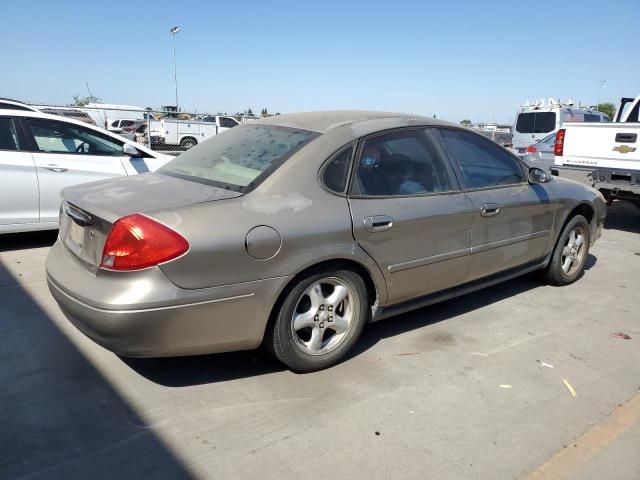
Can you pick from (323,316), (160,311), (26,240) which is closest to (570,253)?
(323,316)

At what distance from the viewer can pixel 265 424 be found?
274 cm

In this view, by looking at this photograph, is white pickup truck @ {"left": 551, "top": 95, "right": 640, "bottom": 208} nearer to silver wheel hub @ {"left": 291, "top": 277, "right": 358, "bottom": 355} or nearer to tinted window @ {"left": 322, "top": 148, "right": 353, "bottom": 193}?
tinted window @ {"left": 322, "top": 148, "right": 353, "bottom": 193}

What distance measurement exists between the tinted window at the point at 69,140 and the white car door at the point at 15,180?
8.2 inches

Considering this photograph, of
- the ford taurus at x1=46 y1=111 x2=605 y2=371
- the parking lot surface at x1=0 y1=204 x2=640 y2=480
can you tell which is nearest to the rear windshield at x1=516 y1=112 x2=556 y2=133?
the ford taurus at x1=46 y1=111 x2=605 y2=371

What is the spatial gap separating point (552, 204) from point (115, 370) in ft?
12.3

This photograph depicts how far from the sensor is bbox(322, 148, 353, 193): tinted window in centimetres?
321

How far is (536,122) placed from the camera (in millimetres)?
16250

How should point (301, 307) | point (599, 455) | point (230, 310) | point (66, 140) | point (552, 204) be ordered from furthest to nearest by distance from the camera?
1. point (66, 140)
2. point (552, 204)
3. point (301, 307)
4. point (230, 310)
5. point (599, 455)

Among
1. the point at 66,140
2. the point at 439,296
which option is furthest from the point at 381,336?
the point at 66,140

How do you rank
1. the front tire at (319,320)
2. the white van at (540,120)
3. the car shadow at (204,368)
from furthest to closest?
the white van at (540,120), the car shadow at (204,368), the front tire at (319,320)

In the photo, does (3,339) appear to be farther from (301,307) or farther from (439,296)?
(439,296)

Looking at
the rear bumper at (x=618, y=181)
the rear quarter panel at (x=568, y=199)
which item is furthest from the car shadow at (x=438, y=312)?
the rear bumper at (x=618, y=181)

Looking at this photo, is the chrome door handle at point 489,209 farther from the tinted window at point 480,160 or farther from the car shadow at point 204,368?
the car shadow at point 204,368

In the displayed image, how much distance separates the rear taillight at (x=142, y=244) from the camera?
8.60 feet
